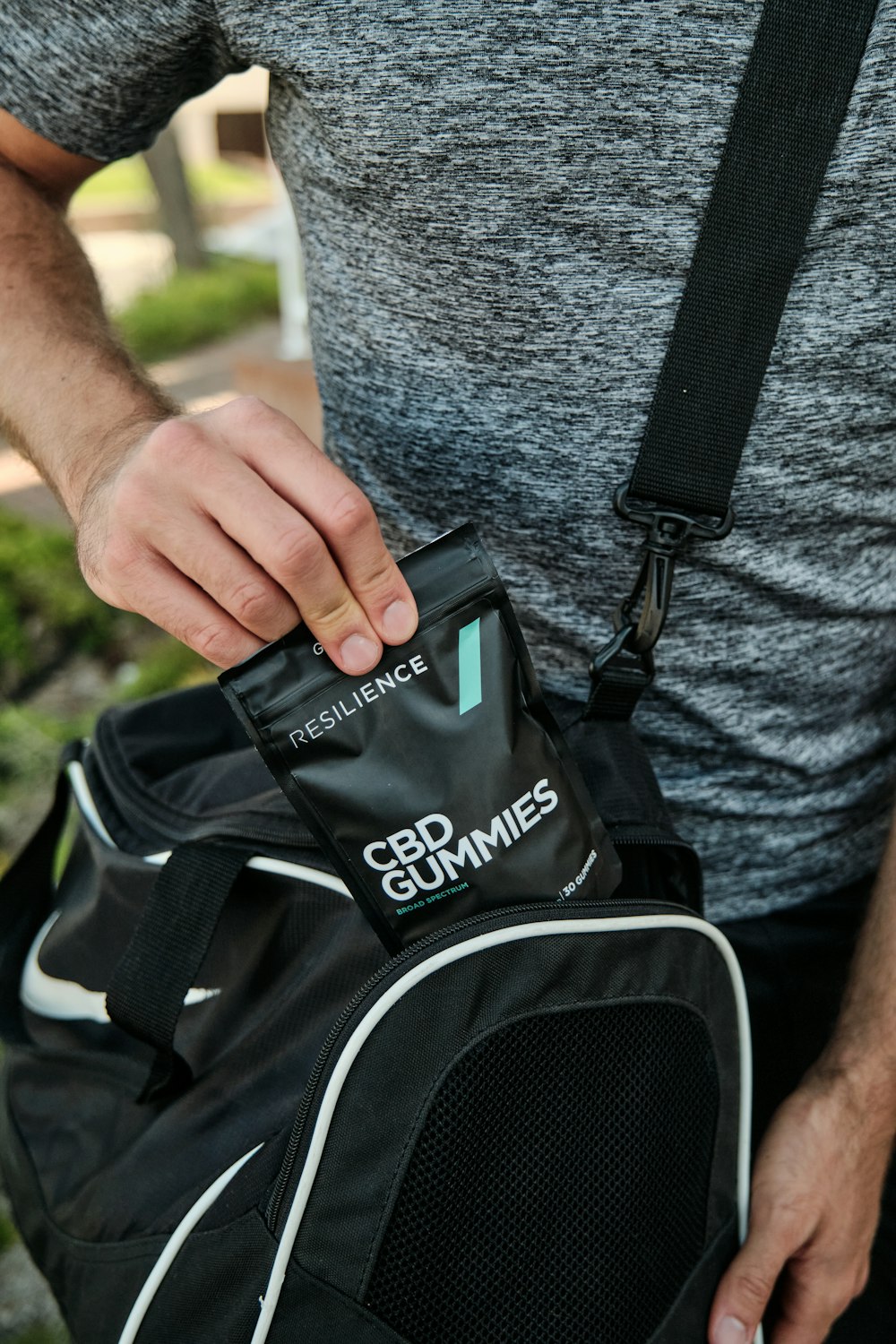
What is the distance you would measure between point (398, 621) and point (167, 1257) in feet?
1.65

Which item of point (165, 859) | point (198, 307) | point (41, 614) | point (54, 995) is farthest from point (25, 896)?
point (198, 307)

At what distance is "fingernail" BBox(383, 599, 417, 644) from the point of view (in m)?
0.73

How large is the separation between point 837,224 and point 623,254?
0.17m

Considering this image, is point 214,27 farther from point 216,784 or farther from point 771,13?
point 216,784

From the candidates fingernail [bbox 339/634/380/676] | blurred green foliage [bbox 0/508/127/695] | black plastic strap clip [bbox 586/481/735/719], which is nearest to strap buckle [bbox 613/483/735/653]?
black plastic strap clip [bbox 586/481/735/719]

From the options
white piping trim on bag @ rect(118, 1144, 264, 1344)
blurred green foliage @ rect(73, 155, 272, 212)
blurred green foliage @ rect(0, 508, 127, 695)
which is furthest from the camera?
blurred green foliage @ rect(73, 155, 272, 212)

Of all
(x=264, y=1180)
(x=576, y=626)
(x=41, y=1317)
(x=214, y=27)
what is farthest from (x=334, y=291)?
(x=41, y=1317)

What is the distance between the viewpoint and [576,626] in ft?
3.37

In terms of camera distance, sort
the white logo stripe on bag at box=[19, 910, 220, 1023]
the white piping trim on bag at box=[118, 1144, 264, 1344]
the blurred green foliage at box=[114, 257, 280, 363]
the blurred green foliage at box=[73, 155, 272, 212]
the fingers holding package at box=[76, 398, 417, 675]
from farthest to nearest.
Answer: the blurred green foliage at box=[73, 155, 272, 212], the blurred green foliage at box=[114, 257, 280, 363], the white logo stripe on bag at box=[19, 910, 220, 1023], the white piping trim on bag at box=[118, 1144, 264, 1344], the fingers holding package at box=[76, 398, 417, 675]

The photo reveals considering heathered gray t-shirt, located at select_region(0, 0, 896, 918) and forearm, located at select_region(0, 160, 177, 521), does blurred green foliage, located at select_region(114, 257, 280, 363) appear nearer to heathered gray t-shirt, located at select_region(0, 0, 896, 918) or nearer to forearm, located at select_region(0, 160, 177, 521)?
forearm, located at select_region(0, 160, 177, 521)

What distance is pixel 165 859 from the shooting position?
0.93 meters

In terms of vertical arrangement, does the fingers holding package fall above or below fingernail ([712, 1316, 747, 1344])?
above

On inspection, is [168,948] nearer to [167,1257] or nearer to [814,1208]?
[167,1257]

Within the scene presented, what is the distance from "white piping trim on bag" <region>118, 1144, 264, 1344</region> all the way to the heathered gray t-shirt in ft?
1.75
